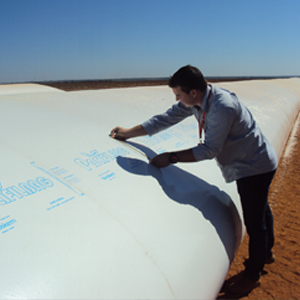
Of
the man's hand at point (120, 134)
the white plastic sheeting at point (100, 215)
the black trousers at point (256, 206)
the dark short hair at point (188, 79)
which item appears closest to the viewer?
the white plastic sheeting at point (100, 215)

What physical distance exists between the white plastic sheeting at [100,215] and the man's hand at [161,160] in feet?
0.16

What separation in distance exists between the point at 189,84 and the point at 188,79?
29 mm

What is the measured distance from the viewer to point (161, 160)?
1.67m

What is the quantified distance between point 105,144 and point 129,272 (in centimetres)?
94

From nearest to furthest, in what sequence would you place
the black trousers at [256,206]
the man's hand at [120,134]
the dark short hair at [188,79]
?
the dark short hair at [188,79] < the black trousers at [256,206] < the man's hand at [120,134]

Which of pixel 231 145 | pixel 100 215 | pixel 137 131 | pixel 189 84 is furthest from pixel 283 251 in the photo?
pixel 100 215

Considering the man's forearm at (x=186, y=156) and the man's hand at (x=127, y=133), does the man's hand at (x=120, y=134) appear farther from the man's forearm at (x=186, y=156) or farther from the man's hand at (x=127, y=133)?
the man's forearm at (x=186, y=156)

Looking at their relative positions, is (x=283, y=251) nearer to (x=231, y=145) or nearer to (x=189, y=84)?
(x=231, y=145)

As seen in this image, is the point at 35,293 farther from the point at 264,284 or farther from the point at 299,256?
the point at 299,256

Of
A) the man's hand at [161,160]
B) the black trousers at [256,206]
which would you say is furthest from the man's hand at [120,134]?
the black trousers at [256,206]

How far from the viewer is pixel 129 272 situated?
3.42ft

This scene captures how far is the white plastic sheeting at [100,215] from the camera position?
943mm

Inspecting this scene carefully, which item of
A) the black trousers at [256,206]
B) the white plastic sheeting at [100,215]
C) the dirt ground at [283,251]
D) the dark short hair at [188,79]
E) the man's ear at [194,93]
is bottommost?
the dirt ground at [283,251]

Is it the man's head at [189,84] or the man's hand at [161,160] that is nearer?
the man's head at [189,84]
